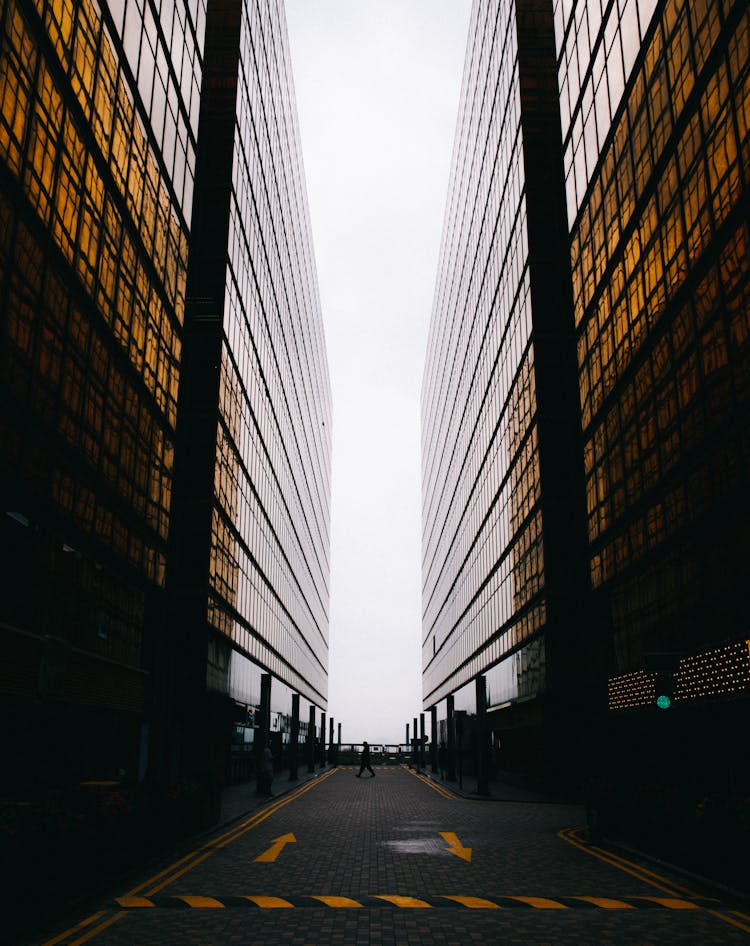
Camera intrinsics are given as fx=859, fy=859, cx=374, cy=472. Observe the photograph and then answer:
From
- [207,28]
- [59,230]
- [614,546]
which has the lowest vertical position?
[614,546]

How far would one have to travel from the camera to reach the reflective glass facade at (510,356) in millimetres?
42469

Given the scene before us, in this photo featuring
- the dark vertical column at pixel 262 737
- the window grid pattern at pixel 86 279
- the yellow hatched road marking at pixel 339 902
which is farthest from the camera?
the dark vertical column at pixel 262 737

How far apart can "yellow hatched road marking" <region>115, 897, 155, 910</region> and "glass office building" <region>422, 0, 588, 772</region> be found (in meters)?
29.1

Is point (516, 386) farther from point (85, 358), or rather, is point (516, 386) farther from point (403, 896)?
point (403, 896)

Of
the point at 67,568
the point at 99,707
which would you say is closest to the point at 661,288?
the point at 67,568

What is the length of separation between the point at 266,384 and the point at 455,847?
4382cm

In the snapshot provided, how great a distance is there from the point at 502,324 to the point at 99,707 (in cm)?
3402

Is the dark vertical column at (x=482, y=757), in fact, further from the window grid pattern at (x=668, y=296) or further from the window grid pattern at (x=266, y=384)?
the window grid pattern at (x=266, y=384)

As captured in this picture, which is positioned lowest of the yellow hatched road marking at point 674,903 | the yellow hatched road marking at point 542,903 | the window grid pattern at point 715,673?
the yellow hatched road marking at point 542,903

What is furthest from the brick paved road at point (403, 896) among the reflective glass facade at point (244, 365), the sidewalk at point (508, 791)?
the reflective glass facade at point (244, 365)

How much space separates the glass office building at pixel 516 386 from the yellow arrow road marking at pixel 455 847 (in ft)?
61.6

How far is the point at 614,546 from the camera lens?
33781 millimetres

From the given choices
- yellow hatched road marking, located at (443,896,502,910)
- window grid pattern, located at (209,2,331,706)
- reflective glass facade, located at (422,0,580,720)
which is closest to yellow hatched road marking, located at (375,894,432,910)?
yellow hatched road marking, located at (443,896,502,910)

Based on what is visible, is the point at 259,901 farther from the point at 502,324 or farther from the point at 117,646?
the point at 502,324
